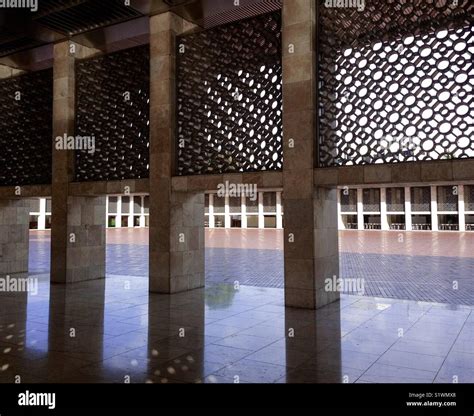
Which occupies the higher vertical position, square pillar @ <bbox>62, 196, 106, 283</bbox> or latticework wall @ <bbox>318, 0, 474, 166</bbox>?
latticework wall @ <bbox>318, 0, 474, 166</bbox>

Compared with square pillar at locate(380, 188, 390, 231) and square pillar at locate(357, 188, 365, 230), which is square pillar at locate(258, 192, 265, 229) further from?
square pillar at locate(380, 188, 390, 231)

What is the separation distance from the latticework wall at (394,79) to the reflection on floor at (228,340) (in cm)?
283

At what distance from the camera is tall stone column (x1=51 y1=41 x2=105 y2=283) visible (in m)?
11.3

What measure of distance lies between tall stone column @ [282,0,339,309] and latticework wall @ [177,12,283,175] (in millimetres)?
515

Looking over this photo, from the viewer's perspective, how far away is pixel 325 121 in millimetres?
8453

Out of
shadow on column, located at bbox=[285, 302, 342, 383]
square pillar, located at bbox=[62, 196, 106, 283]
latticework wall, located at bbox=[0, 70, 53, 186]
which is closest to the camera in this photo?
shadow on column, located at bbox=[285, 302, 342, 383]

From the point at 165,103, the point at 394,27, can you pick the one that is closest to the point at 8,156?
the point at 165,103

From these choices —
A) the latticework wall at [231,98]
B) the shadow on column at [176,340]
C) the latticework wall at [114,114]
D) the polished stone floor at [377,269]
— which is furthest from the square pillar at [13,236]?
the latticework wall at [231,98]

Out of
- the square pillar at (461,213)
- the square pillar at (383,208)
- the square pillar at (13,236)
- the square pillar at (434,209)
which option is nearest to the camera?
the square pillar at (13,236)

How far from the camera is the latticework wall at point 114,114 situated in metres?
10.7

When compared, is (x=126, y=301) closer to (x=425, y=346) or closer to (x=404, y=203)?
(x=425, y=346)

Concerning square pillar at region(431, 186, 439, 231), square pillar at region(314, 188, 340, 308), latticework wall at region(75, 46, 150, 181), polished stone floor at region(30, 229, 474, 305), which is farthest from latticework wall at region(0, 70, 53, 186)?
square pillar at region(431, 186, 439, 231)

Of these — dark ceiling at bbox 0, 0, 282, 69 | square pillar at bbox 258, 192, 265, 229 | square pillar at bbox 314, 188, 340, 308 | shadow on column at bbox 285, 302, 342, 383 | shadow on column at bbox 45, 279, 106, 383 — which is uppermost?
dark ceiling at bbox 0, 0, 282, 69

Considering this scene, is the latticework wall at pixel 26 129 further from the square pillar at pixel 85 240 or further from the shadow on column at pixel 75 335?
the shadow on column at pixel 75 335
